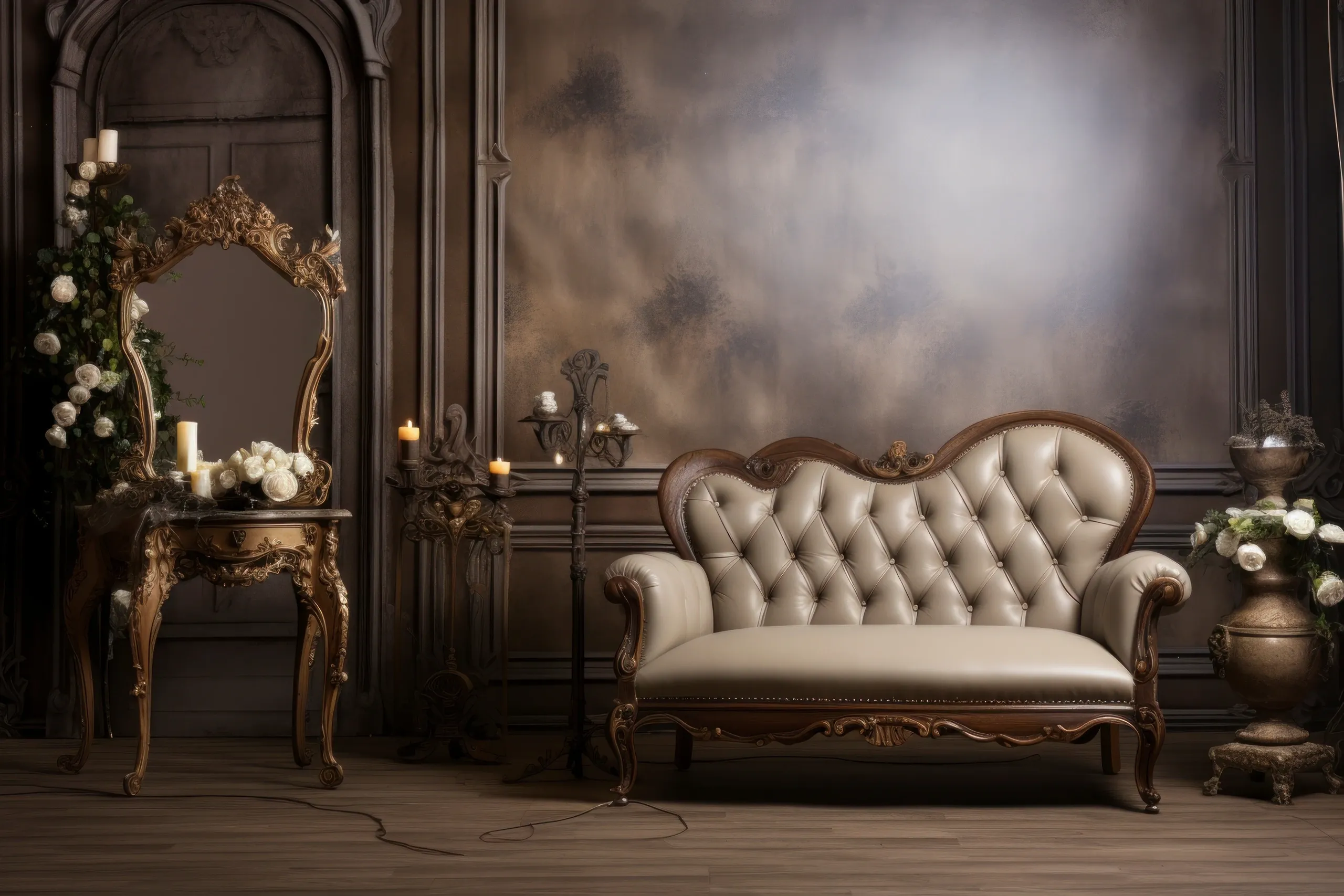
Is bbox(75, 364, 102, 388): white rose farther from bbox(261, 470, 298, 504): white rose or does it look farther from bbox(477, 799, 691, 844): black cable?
bbox(477, 799, 691, 844): black cable

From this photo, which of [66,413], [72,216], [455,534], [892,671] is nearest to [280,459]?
[455,534]

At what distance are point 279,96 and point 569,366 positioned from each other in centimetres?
166

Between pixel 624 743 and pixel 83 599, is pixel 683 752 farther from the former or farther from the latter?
pixel 83 599

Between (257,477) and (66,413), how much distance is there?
1.01m

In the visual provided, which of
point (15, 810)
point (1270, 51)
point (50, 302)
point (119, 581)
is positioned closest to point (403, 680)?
point (119, 581)

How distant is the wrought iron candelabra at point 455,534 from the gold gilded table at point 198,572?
1.21ft

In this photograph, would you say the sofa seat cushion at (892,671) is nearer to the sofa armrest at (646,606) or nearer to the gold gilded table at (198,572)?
the sofa armrest at (646,606)

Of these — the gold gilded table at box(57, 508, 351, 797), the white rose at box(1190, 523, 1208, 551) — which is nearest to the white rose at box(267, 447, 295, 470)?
the gold gilded table at box(57, 508, 351, 797)

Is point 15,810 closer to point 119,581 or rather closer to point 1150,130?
point 119,581

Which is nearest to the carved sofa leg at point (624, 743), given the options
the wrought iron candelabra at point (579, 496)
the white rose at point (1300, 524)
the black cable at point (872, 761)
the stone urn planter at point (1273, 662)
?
the wrought iron candelabra at point (579, 496)

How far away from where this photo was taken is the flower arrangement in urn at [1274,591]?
330cm

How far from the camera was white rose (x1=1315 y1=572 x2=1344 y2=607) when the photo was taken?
3.30 meters

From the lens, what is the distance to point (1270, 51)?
4.23 m

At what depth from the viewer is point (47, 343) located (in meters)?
4.01
